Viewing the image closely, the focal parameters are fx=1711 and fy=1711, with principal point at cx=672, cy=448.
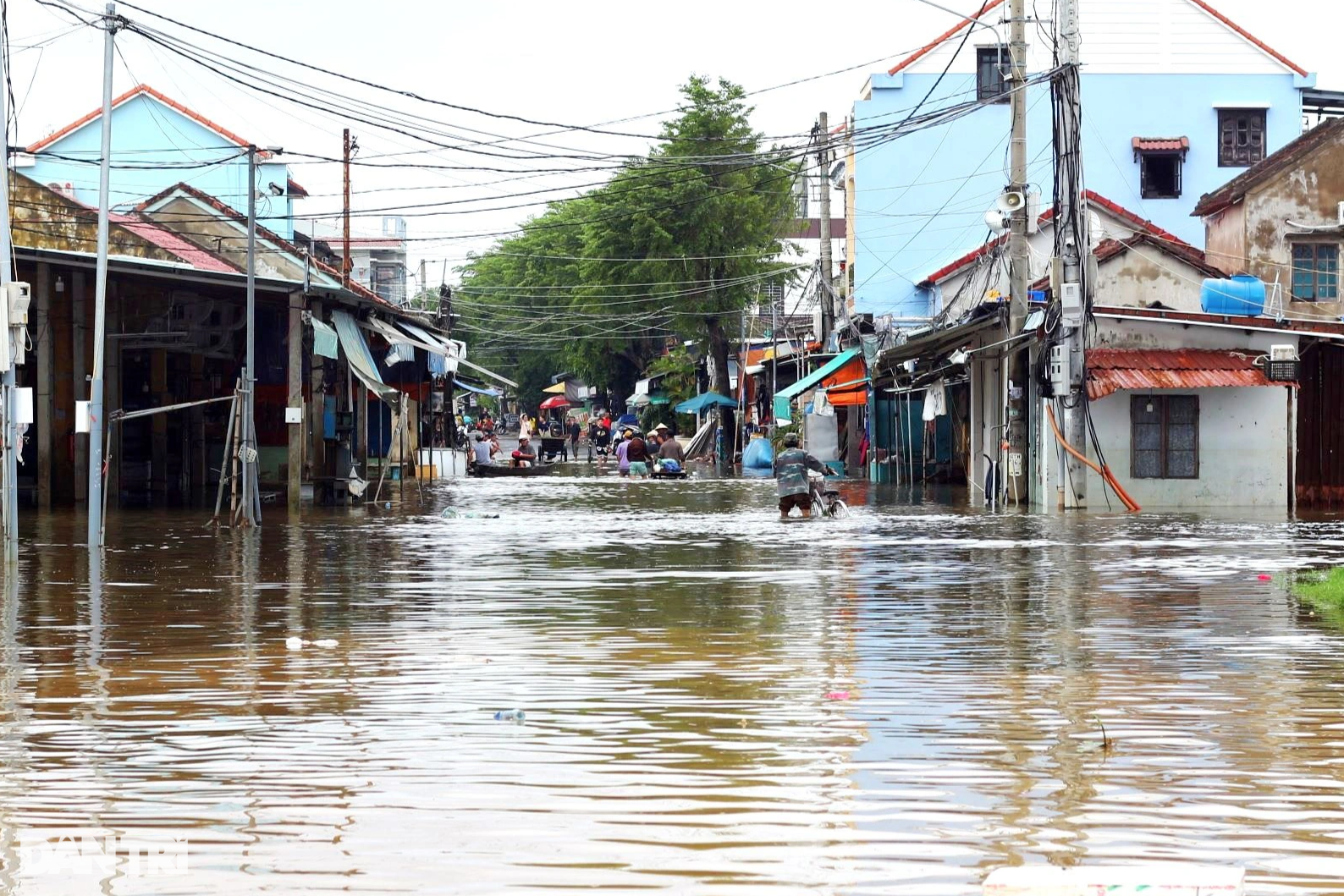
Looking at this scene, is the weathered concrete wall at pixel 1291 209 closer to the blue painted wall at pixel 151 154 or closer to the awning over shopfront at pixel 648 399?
the blue painted wall at pixel 151 154

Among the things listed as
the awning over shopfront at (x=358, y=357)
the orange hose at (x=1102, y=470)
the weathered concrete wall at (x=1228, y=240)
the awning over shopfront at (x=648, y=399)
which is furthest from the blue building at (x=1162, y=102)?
the awning over shopfront at (x=648, y=399)

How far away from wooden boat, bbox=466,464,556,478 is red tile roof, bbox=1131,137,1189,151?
19.2 meters

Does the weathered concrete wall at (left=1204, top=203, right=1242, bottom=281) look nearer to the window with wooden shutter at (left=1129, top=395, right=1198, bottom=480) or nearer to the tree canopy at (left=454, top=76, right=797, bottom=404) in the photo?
the window with wooden shutter at (left=1129, top=395, right=1198, bottom=480)

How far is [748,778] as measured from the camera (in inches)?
273

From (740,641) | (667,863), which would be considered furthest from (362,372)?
(667,863)

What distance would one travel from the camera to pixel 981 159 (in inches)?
1982

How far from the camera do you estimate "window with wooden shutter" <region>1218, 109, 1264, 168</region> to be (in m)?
48.5

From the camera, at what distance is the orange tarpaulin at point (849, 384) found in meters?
41.0

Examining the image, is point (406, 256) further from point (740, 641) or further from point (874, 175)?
point (740, 641)

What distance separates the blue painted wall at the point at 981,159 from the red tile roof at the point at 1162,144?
0.47 meters

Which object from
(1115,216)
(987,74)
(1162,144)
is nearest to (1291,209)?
(1115,216)

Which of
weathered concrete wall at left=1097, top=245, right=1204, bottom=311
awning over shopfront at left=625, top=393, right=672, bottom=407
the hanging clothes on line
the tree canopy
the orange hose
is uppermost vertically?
the tree canopy

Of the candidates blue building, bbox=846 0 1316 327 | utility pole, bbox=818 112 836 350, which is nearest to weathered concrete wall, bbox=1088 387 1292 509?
utility pole, bbox=818 112 836 350

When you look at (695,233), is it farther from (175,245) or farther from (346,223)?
(175,245)
